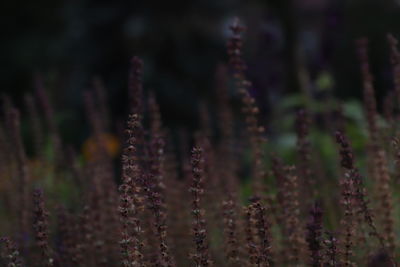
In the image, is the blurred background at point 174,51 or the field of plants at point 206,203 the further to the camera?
the blurred background at point 174,51

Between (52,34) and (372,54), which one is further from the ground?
(52,34)

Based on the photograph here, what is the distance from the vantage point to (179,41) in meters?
6.95

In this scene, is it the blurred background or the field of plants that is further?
the blurred background

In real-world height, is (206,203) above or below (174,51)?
below

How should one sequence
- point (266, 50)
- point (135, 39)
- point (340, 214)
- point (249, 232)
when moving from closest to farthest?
point (249, 232) → point (340, 214) → point (266, 50) → point (135, 39)

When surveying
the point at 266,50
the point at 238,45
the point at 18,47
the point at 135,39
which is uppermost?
the point at 18,47

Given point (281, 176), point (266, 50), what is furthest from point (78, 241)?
point (266, 50)

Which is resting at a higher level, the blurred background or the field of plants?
the blurred background

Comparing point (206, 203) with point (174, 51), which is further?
point (174, 51)

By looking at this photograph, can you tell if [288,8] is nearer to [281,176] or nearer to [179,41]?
[179,41]

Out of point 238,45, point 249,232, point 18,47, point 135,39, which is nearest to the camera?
point 249,232

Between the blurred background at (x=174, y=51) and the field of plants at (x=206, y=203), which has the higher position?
the blurred background at (x=174, y=51)

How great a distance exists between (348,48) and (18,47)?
4.18 meters

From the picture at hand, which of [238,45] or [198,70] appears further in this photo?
[198,70]
